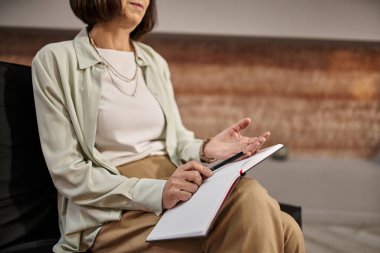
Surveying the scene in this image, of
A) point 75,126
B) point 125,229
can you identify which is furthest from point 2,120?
point 125,229

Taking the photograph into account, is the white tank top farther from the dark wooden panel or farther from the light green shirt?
the dark wooden panel

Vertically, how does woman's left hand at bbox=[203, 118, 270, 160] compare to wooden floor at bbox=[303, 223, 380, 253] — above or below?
above

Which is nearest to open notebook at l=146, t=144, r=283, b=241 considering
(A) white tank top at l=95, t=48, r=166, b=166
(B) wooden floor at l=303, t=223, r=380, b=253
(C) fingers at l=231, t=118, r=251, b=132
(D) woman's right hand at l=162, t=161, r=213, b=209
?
(D) woman's right hand at l=162, t=161, r=213, b=209

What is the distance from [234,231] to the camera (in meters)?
0.69

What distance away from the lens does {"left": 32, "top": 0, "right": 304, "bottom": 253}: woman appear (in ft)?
2.38

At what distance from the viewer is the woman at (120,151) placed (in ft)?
2.38

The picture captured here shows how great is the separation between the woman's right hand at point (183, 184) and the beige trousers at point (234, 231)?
5cm

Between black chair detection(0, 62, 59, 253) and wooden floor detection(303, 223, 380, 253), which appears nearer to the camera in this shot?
black chair detection(0, 62, 59, 253)

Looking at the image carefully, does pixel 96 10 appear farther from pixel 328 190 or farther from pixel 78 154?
pixel 328 190

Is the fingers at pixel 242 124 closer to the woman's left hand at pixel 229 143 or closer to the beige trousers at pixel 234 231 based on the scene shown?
the woman's left hand at pixel 229 143

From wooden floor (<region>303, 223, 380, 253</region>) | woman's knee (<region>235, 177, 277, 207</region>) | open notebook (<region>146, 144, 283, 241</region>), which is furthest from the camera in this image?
wooden floor (<region>303, 223, 380, 253</region>)

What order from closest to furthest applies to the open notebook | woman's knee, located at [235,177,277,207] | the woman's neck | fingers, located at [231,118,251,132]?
the open notebook < woman's knee, located at [235,177,277,207] < fingers, located at [231,118,251,132] < the woman's neck

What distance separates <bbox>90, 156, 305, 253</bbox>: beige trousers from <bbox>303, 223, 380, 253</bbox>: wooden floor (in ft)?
3.44

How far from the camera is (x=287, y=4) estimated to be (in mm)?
1729
